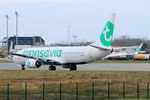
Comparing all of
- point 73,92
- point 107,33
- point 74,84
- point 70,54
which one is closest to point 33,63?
point 70,54

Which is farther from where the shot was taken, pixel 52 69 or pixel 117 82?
pixel 52 69

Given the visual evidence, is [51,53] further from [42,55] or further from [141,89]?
[141,89]

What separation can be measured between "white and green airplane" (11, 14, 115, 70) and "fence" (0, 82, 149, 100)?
18.2 m

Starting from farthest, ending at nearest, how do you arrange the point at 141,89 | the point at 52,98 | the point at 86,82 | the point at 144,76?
the point at 144,76 < the point at 86,82 < the point at 141,89 < the point at 52,98

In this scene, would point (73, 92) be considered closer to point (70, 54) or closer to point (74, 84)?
point (74, 84)

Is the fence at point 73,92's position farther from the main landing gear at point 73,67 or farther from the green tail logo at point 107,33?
the main landing gear at point 73,67

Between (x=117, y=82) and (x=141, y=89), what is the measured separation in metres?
5.26

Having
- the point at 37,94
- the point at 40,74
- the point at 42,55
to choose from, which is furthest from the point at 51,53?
the point at 37,94

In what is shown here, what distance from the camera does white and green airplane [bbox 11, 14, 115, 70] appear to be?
6706 centimetres

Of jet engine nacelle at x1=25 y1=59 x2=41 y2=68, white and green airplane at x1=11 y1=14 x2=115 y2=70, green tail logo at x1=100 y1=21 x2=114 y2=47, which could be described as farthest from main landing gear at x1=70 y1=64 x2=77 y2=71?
green tail logo at x1=100 y1=21 x2=114 y2=47

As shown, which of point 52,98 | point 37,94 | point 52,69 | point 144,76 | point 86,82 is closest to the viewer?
point 52,98

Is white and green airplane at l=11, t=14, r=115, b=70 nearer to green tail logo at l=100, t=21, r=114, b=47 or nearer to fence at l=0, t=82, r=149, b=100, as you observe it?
green tail logo at l=100, t=21, r=114, b=47

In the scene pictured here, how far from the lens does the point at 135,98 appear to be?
3766 cm

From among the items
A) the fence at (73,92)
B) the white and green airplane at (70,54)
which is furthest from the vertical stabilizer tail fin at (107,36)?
the fence at (73,92)
